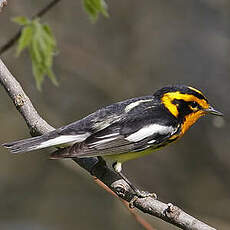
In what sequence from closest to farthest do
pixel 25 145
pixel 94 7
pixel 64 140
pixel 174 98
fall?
pixel 94 7 < pixel 25 145 < pixel 64 140 < pixel 174 98

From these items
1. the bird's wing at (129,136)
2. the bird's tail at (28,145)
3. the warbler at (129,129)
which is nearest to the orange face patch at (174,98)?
the warbler at (129,129)

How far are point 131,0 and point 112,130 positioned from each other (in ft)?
16.9

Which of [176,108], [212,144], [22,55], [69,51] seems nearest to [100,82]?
[69,51]

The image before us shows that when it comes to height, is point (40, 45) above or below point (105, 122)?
above

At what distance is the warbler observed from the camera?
157 inches

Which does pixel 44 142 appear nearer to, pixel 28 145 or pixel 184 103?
pixel 28 145

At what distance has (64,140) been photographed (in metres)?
4.10

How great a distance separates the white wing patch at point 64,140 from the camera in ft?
13.0

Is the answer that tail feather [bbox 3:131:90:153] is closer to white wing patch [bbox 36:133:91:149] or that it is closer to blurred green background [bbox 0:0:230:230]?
white wing patch [bbox 36:133:91:149]

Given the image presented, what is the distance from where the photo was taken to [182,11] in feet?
32.6

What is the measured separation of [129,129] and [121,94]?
377 cm

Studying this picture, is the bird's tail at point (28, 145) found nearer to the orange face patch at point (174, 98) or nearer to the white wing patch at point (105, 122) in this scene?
the white wing patch at point (105, 122)

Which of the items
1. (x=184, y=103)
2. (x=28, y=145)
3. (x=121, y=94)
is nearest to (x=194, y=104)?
(x=184, y=103)

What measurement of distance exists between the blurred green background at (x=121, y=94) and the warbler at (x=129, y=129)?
334 centimetres
